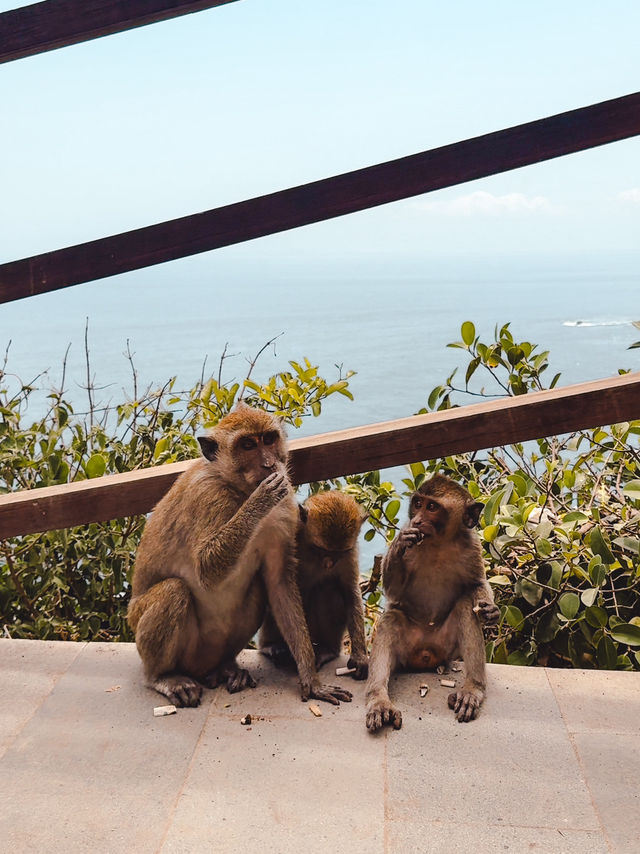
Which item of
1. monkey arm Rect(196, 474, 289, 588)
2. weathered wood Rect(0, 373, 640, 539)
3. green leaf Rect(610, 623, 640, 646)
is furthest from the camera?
green leaf Rect(610, 623, 640, 646)

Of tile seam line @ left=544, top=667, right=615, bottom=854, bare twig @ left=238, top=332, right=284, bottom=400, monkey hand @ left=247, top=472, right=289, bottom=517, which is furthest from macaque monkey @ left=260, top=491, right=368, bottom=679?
bare twig @ left=238, top=332, right=284, bottom=400

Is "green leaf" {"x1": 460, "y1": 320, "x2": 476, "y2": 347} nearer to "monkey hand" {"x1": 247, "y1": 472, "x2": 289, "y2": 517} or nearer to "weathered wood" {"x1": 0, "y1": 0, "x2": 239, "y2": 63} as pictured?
"monkey hand" {"x1": 247, "y1": 472, "x2": 289, "y2": 517}

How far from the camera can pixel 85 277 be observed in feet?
9.29

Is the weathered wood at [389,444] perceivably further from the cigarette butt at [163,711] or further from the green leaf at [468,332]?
the green leaf at [468,332]

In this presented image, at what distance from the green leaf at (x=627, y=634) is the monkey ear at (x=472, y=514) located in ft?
2.56

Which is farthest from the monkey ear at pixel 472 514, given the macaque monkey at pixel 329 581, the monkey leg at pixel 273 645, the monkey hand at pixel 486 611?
the monkey leg at pixel 273 645

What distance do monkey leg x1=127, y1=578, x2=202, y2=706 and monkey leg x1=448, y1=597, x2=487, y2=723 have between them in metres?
1.01

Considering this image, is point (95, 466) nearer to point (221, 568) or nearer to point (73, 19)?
point (221, 568)

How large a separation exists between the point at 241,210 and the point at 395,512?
7.49 ft

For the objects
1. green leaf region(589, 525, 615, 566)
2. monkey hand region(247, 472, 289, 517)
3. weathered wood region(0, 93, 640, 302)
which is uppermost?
weathered wood region(0, 93, 640, 302)

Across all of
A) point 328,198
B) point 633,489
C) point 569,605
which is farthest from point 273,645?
point 328,198

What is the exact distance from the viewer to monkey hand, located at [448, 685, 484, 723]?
336 cm

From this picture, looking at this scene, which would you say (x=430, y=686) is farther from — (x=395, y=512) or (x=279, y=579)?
(x=395, y=512)

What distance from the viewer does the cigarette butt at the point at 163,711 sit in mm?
3426
